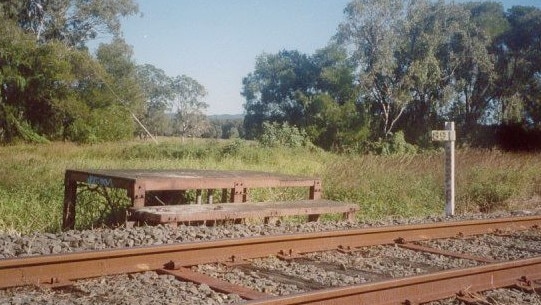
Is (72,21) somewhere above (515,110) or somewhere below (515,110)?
above

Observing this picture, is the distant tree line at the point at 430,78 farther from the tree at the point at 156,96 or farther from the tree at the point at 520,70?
the tree at the point at 156,96

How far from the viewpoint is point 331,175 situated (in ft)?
44.7

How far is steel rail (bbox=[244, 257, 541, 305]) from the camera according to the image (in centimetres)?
377

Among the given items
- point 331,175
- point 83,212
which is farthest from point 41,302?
point 331,175

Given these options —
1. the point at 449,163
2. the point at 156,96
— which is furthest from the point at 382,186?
the point at 156,96

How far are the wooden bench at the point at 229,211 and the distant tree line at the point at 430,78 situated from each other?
105 ft

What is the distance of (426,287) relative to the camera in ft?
14.7

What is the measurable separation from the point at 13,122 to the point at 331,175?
26.5m

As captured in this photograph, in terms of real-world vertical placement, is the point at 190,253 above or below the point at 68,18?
below

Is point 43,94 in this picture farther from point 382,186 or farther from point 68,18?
point 382,186

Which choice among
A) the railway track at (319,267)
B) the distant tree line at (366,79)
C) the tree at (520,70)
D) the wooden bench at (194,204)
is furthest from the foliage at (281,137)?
the railway track at (319,267)

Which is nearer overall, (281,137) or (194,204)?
(194,204)

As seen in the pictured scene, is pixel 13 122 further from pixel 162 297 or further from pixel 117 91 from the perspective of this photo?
pixel 162 297

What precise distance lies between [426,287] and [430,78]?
41.7 m
